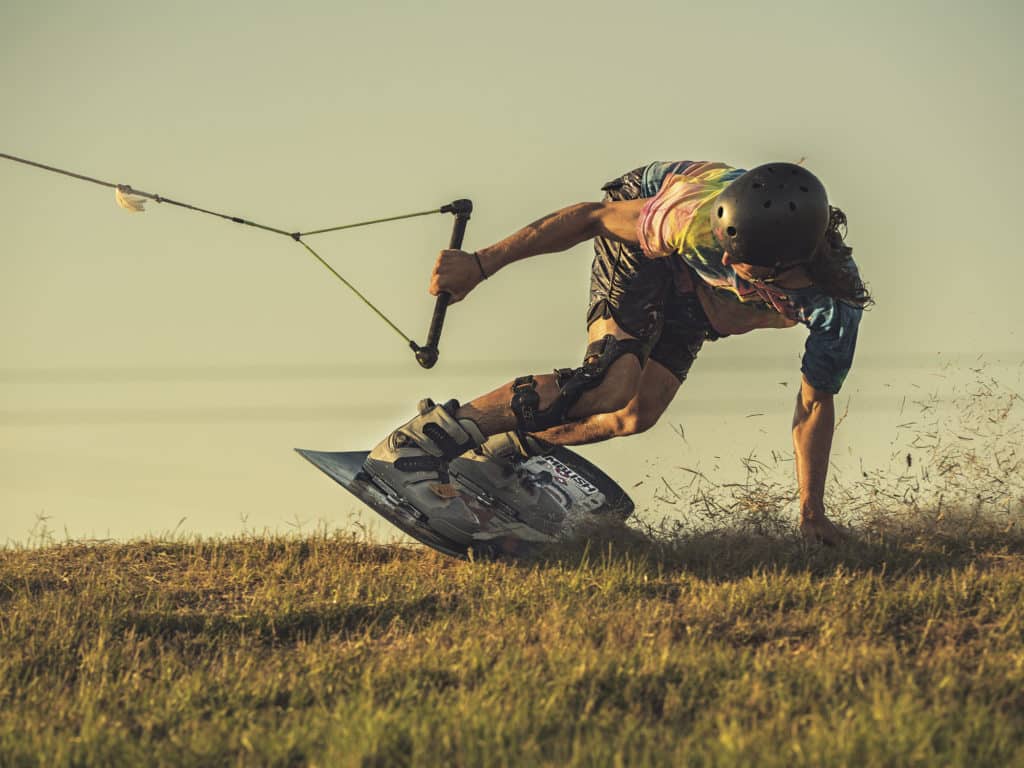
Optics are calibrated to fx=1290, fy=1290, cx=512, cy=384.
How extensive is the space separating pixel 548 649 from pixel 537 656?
7 centimetres

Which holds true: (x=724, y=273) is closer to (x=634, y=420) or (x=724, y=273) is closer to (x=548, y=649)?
(x=634, y=420)

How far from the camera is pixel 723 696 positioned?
4.51 m

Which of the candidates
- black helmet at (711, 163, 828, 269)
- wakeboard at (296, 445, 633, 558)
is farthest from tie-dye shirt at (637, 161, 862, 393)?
wakeboard at (296, 445, 633, 558)

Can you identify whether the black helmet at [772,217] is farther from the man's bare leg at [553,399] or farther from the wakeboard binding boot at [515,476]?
the wakeboard binding boot at [515,476]

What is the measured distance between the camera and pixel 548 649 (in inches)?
196

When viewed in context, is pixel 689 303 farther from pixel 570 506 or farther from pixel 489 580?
pixel 489 580

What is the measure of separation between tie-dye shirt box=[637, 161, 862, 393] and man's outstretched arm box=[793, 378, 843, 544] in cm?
12

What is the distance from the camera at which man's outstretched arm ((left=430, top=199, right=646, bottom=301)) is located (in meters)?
6.50

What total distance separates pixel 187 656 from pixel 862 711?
279 centimetres

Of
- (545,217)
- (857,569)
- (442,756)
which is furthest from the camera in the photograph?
(545,217)

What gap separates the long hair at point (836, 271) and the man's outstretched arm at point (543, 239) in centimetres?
101

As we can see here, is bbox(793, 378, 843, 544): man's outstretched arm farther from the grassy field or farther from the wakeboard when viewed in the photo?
the wakeboard

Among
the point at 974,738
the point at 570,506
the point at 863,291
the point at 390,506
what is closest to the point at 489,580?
the point at 390,506

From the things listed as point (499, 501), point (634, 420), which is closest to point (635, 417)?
point (634, 420)
